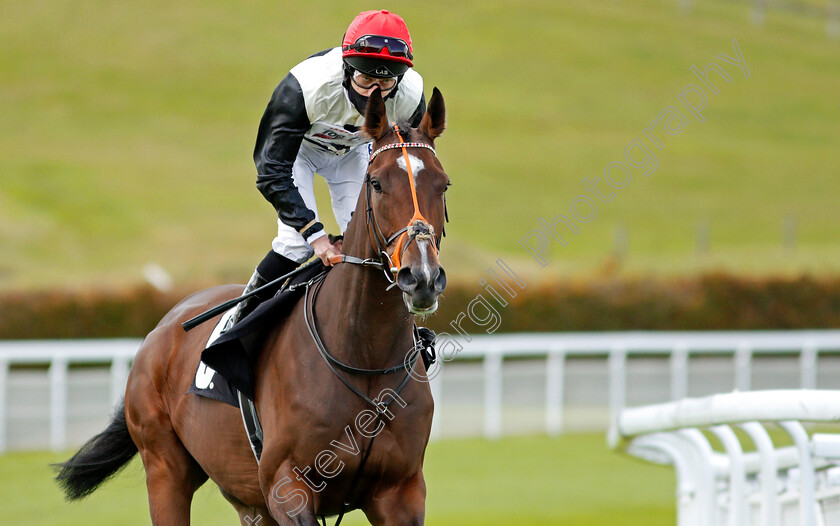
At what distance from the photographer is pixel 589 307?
49.0ft

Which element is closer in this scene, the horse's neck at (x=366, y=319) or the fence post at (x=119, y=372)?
the horse's neck at (x=366, y=319)

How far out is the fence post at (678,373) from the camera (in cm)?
1202

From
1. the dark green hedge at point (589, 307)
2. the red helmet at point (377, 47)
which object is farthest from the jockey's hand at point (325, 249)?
the dark green hedge at point (589, 307)

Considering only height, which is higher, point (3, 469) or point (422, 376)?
point (422, 376)

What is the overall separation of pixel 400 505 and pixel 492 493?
493 cm

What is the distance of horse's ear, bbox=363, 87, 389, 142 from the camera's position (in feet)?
11.5

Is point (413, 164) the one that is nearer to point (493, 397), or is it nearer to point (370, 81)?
point (370, 81)

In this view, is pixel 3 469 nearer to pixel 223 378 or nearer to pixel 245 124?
pixel 223 378

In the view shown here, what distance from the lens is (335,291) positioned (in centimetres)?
372

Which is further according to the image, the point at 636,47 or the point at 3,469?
the point at 636,47

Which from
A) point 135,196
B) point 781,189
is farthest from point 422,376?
point 781,189

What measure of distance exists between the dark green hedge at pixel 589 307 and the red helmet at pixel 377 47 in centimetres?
913

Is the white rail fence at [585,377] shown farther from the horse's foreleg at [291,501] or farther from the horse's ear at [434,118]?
the horse's ear at [434,118]

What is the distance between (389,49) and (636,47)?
48.9 metres
